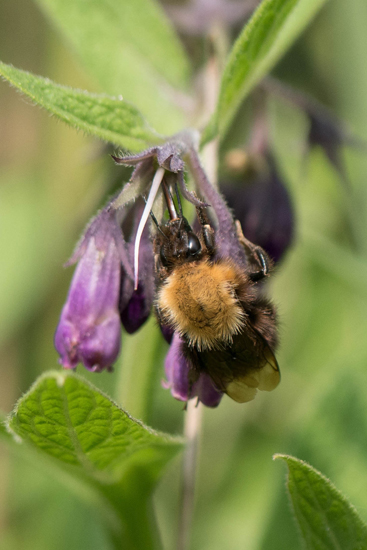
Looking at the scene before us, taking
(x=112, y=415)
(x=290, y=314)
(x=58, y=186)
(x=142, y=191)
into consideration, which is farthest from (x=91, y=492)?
(x=58, y=186)

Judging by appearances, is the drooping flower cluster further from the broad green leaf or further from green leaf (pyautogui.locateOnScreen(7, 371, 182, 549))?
the broad green leaf

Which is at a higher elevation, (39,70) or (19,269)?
(39,70)

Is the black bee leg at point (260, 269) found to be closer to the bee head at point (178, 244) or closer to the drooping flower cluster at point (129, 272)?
the drooping flower cluster at point (129, 272)

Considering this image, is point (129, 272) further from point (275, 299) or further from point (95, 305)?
point (275, 299)

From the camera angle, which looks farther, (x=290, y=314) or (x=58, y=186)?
(x=58, y=186)

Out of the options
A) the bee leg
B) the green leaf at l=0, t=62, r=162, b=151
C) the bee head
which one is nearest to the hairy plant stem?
the bee leg

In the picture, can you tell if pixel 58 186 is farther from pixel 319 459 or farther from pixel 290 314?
pixel 319 459

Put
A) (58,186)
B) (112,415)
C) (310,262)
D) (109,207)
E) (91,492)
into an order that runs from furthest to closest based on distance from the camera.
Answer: (58,186)
(310,262)
(91,492)
(109,207)
(112,415)
